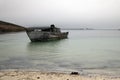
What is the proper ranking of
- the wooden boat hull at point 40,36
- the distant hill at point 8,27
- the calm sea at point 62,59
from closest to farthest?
the calm sea at point 62,59
the wooden boat hull at point 40,36
the distant hill at point 8,27

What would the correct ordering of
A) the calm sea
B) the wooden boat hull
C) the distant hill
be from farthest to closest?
the distant hill < the wooden boat hull < the calm sea

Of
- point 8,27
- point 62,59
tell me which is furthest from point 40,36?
point 8,27

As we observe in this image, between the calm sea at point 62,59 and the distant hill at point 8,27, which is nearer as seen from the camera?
the calm sea at point 62,59

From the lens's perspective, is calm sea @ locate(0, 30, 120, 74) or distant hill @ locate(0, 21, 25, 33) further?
distant hill @ locate(0, 21, 25, 33)

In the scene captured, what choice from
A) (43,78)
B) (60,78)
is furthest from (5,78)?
(60,78)

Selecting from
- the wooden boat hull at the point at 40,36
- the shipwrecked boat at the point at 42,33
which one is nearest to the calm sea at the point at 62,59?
the wooden boat hull at the point at 40,36

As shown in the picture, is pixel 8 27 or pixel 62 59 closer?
pixel 62 59

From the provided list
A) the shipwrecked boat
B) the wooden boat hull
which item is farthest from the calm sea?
the shipwrecked boat

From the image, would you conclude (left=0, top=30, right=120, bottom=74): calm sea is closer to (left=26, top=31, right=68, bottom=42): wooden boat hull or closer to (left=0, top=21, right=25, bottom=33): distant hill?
(left=26, top=31, right=68, bottom=42): wooden boat hull

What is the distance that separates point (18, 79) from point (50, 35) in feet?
147

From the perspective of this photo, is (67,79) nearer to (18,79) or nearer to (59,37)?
(18,79)

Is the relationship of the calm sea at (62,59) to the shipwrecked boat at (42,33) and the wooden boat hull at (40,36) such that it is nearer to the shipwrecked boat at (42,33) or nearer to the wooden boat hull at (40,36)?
the wooden boat hull at (40,36)

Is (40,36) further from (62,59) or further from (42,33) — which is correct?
(62,59)

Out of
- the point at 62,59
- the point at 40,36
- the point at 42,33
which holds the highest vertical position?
the point at 42,33
